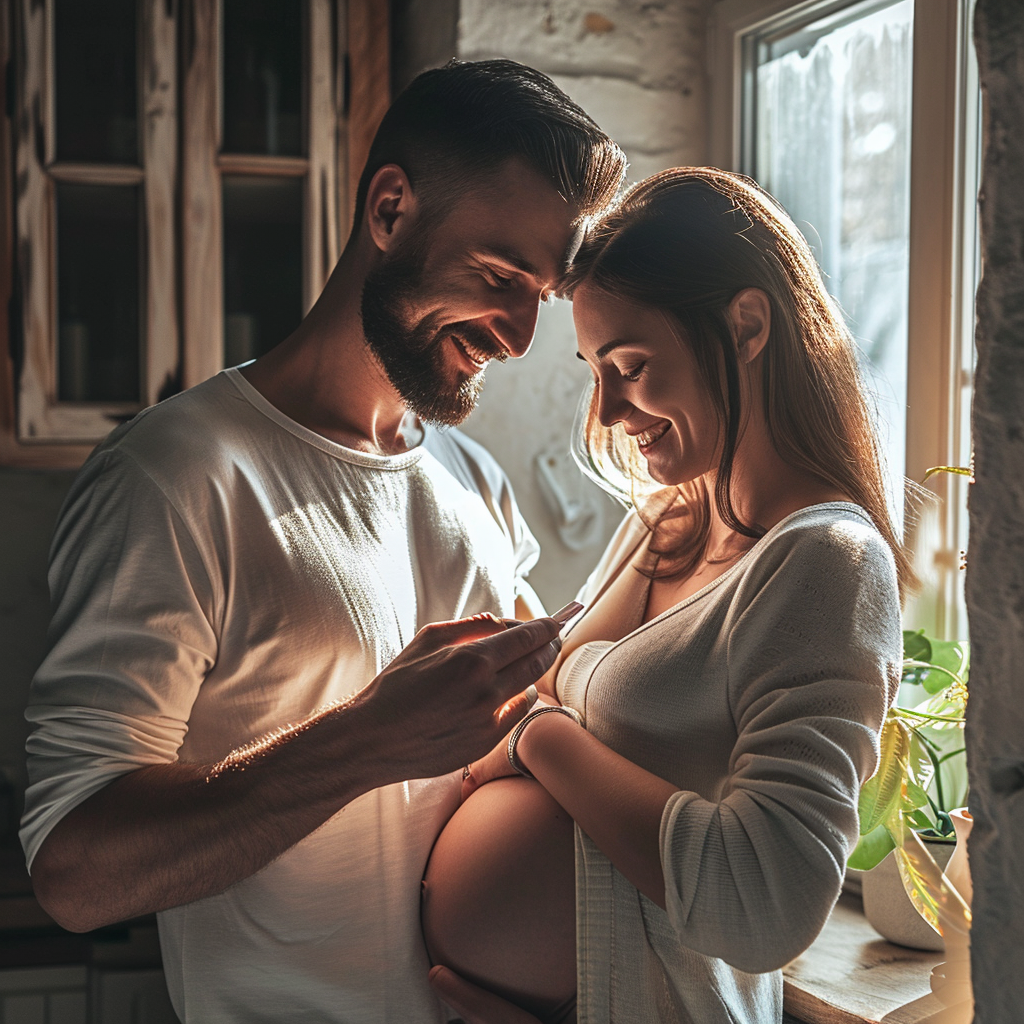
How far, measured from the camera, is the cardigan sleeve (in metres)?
0.89

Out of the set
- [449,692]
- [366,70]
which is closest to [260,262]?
[366,70]

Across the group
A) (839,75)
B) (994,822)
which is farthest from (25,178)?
(994,822)

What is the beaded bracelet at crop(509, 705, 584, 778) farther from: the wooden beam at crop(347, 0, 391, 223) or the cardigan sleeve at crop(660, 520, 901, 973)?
the wooden beam at crop(347, 0, 391, 223)

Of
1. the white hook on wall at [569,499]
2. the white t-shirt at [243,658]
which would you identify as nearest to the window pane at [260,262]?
the white hook on wall at [569,499]

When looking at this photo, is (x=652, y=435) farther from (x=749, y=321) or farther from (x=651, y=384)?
(x=749, y=321)

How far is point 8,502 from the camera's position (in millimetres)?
2334

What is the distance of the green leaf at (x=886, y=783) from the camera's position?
1.32m

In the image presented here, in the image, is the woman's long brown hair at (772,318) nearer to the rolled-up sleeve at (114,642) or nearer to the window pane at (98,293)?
the rolled-up sleeve at (114,642)

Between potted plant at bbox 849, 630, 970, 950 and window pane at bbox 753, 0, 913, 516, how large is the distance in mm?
346

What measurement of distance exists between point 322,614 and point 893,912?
104cm

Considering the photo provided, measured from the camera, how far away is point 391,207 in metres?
1.40

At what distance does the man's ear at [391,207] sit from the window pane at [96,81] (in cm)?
102

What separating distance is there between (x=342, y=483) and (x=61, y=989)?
148cm

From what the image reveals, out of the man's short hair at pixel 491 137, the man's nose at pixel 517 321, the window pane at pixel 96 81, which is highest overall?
the window pane at pixel 96 81
